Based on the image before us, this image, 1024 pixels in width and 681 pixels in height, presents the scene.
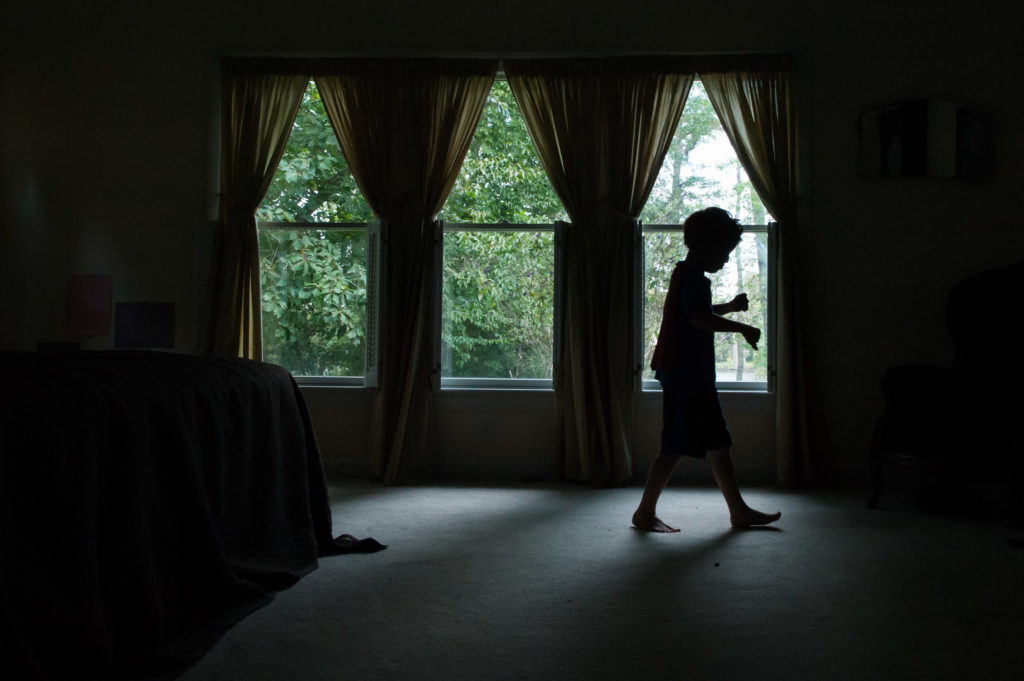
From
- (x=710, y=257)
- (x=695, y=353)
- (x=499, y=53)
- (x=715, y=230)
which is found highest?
(x=499, y=53)

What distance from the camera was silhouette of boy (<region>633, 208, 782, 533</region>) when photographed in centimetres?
294

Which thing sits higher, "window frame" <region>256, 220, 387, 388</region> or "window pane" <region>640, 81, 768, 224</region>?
"window pane" <region>640, 81, 768, 224</region>

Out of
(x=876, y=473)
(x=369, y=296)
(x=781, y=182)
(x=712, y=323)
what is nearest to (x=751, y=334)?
(x=712, y=323)

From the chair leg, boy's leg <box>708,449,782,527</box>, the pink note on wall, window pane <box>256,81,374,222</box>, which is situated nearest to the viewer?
boy's leg <box>708,449,782,527</box>

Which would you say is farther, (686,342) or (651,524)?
(651,524)

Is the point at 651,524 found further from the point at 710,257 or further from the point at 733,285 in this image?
the point at 733,285

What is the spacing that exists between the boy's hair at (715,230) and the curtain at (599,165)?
127 centimetres

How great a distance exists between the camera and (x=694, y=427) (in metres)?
2.94

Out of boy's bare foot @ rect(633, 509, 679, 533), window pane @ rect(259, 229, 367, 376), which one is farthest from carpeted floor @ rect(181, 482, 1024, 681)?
window pane @ rect(259, 229, 367, 376)

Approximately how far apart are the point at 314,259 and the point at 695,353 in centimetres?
249

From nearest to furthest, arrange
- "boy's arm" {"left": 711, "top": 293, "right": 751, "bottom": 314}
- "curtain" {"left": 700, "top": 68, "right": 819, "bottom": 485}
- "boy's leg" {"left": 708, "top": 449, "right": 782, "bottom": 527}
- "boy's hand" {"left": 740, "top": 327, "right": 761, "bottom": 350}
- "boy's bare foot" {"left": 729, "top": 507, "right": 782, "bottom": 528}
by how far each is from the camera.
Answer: "boy's hand" {"left": 740, "top": 327, "right": 761, "bottom": 350}, "boy's arm" {"left": 711, "top": 293, "right": 751, "bottom": 314}, "boy's leg" {"left": 708, "top": 449, "right": 782, "bottom": 527}, "boy's bare foot" {"left": 729, "top": 507, "right": 782, "bottom": 528}, "curtain" {"left": 700, "top": 68, "right": 819, "bottom": 485}

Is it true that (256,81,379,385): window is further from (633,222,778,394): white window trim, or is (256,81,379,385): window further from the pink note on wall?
(633,222,778,394): white window trim

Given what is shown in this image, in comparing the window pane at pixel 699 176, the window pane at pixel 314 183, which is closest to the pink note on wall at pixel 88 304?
the window pane at pixel 314 183

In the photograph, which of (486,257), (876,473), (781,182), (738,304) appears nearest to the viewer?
(738,304)
